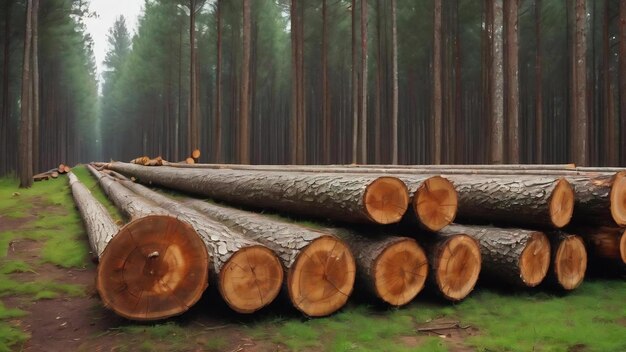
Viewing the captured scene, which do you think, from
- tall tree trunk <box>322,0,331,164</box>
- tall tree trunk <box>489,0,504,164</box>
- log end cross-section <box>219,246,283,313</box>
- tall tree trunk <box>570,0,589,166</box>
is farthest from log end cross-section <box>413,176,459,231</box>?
tall tree trunk <box>322,0,331,164</box>

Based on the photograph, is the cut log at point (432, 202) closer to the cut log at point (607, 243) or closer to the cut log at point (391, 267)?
the cut log at point (391, 267)

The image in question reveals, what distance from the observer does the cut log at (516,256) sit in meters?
4.24

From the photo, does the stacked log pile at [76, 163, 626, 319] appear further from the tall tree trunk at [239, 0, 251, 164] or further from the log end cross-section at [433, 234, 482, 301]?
the tall tree trunk at [239, 0, 251, 164]

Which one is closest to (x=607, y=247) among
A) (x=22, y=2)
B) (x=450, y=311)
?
(x=450, y=311)

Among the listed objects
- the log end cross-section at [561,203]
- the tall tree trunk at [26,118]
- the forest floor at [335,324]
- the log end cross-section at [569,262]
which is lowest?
the forest floor at [335,324]

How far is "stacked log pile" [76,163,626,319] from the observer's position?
3.58 metres

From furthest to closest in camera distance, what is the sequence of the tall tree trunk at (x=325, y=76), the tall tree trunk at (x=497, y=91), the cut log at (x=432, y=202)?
the tall tree trunk at (x=325, y=76), the tall tree trunk at (x=497, y=91), the cut log at (x=432, y=202)

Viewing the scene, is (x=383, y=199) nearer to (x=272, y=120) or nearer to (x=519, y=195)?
(x=519, y=195)

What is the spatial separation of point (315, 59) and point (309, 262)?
27.6 metres

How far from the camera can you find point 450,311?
3914 mm

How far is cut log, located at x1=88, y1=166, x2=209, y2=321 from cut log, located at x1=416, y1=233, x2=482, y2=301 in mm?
2135

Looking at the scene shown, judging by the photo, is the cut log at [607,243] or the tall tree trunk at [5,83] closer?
the cut log at [607,243]

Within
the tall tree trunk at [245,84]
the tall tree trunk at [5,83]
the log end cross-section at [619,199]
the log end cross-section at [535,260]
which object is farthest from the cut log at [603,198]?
the tall tree trunk at [5,83]

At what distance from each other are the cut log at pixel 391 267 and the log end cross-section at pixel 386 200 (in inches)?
9.6
